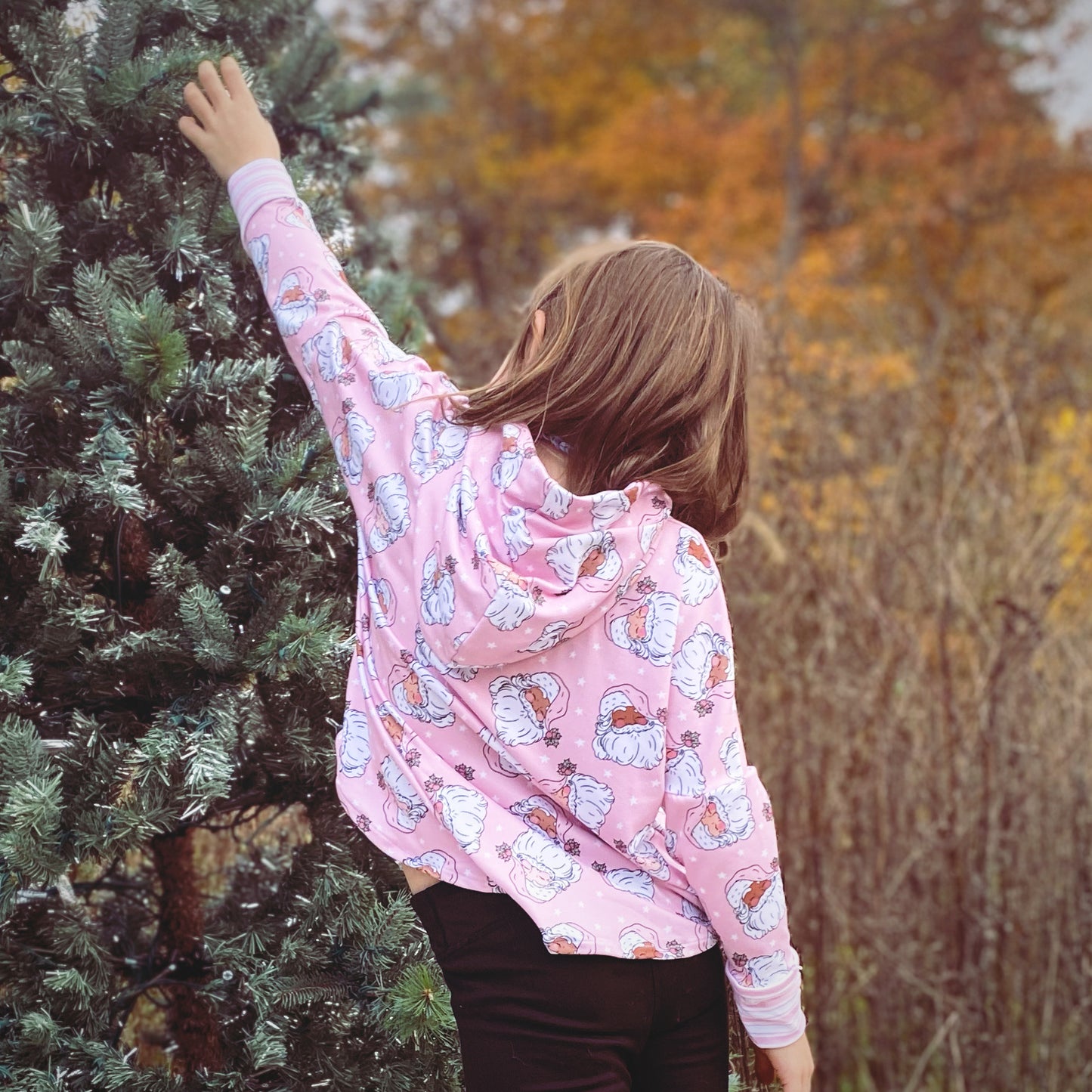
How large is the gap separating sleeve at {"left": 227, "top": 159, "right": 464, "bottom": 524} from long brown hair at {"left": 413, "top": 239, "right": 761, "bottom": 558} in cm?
4

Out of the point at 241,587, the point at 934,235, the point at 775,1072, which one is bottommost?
the point at 775,1072

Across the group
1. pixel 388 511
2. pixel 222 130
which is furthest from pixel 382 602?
pixel 222 130

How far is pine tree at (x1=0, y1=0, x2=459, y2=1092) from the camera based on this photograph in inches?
55.9

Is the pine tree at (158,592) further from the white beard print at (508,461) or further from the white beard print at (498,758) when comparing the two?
the white beard print at (508,461)

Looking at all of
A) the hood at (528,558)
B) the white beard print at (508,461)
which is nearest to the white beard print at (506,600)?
the hood at (528,558)

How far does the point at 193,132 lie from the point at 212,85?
0.07 m

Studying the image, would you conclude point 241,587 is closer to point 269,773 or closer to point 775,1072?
point 269,773

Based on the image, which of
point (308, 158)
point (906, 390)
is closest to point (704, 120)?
point (906, 390)

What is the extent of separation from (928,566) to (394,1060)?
211 cm

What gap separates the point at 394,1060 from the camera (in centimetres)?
152

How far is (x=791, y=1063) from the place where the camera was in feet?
4.46

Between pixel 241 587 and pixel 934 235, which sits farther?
pixel 934 235

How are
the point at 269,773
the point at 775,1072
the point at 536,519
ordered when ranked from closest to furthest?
1. the point at 536,519
2. the point at 775,1072
3. the point at 269,773

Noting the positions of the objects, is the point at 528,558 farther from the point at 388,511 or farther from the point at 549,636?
the point at 388,511
